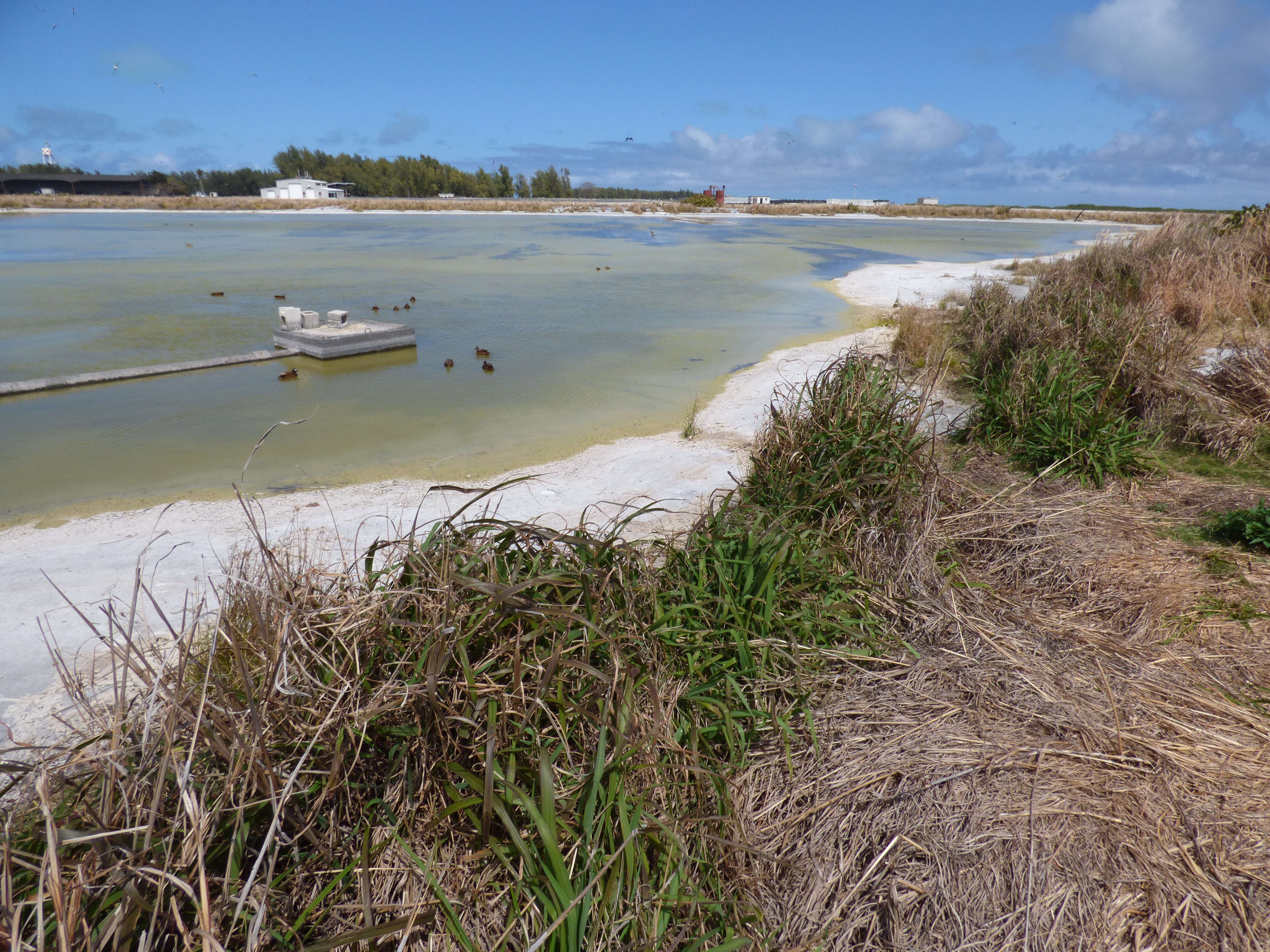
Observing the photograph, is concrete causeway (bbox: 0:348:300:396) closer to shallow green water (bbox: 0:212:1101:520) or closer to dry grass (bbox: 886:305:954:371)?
shallow green water (bbox: 0:212:1101:520)

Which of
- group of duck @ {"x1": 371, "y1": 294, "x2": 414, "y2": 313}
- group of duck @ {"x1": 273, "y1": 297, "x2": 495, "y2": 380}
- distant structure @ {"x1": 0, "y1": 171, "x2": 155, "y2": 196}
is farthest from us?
distant structure @ {"x1": 0, "y1": 171, "x2": 155, "y2": 196}

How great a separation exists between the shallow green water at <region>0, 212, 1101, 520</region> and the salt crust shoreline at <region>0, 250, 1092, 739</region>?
71 cm

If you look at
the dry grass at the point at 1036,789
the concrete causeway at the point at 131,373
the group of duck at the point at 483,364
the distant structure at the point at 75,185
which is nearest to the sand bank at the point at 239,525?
the dry grass at the point at 1036,789

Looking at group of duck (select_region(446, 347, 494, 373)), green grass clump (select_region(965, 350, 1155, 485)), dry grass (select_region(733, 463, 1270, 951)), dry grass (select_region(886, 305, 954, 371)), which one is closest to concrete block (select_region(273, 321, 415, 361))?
group of duck (select_region(446, 347, 494, 373))

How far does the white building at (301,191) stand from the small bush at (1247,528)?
305 ft

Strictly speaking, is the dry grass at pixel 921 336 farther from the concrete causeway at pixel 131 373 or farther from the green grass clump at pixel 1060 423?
the concrete causeway at pixel 131 373

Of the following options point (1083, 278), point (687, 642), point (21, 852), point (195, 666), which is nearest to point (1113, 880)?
point (687, 642)

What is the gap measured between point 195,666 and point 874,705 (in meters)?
2.43

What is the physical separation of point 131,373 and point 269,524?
7258 millimetres

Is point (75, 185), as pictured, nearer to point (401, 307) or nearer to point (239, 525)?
point (401, 307)

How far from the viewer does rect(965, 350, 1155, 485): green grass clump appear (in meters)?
5.00

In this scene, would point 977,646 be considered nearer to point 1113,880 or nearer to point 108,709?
point 1113,880

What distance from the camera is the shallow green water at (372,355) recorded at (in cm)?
720

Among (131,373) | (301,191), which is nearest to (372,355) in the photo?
(131,373)
